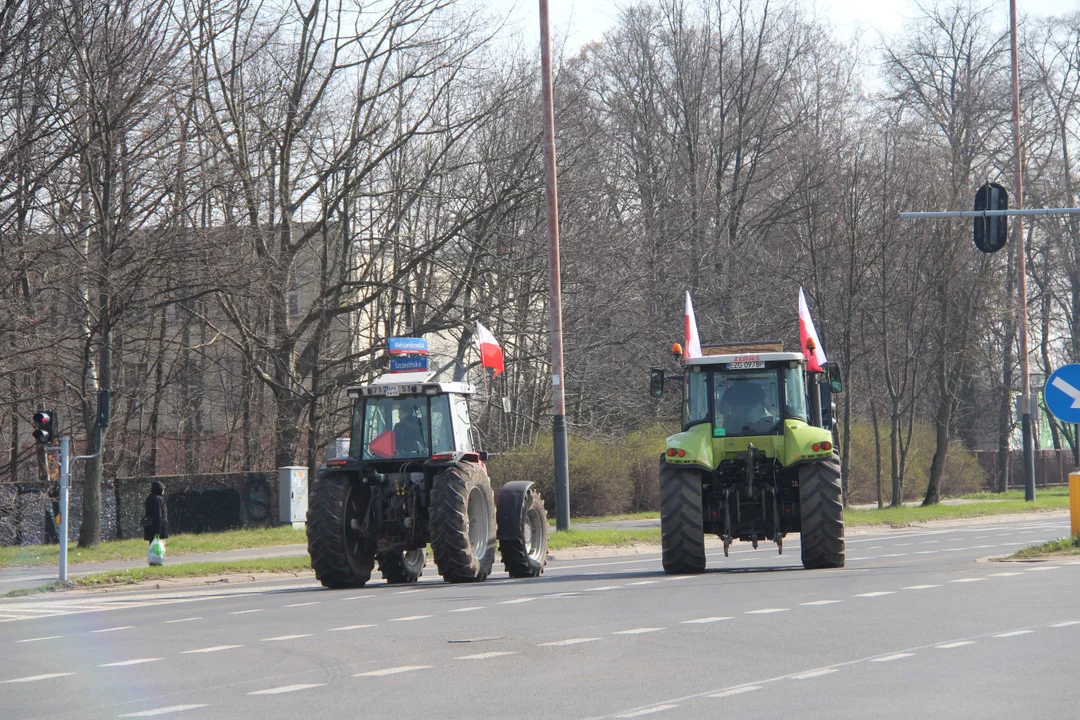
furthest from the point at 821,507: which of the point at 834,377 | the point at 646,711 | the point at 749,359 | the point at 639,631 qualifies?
the point at 646,711

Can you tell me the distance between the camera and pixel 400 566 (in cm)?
1911

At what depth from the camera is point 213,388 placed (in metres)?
37.3

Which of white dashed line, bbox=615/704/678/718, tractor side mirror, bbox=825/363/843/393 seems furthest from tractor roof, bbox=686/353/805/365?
white dashed line, bbox=615/704/678/718

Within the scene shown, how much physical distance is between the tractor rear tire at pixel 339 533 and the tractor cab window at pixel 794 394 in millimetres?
5655

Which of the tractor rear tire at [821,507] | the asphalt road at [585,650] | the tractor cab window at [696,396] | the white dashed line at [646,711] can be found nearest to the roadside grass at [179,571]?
the asphalt road at [585,650]

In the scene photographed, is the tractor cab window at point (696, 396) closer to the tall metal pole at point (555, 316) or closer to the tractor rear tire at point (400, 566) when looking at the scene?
the tractor rear tire at point (400, 566)

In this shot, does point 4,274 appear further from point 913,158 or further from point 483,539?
point 913,158

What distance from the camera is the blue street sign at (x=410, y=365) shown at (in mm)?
18578

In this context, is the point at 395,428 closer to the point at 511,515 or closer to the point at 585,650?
the point at 511,515

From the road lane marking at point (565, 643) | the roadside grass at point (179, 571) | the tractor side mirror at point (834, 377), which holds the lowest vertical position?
the roadside grass at point (179, 571)

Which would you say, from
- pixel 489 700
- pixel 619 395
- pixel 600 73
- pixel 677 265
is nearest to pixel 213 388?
pixel 619 395

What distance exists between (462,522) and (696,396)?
381 centimetres

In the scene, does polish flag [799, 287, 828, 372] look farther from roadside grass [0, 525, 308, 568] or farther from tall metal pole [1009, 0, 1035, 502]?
tall metal pole [1009, 0, 1035, 502]

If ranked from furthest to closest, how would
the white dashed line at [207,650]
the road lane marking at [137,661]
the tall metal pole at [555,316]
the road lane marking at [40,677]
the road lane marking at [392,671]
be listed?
the tall metal pole at [555,316] < the white dashed line at [207,650] < the road lane marking at [137,661] < the road lane marking at [40,677] < the road lane marking at [392,671]
